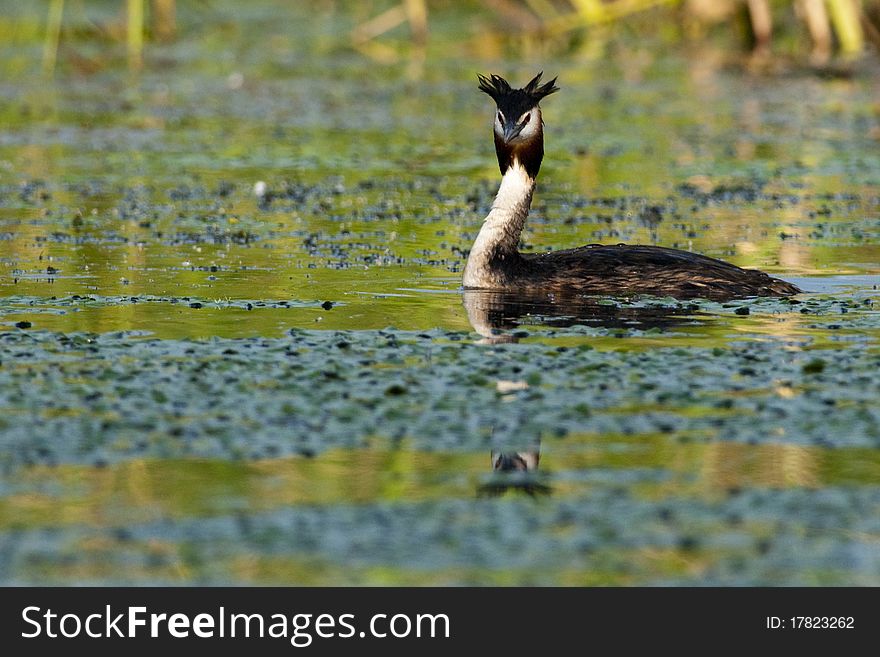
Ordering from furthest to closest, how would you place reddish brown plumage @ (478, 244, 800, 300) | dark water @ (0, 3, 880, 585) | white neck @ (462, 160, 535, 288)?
white neck @ (462, 160, 535, 288)
reddish brown plumage @ (478, 244, 800, 300)
dark water @ (0, 3, 880, 585)

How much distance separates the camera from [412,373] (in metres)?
10.0

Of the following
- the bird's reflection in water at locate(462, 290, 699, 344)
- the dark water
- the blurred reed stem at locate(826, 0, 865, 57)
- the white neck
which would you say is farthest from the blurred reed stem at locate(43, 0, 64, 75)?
the bird's reflection in water at locate(462, 290, 699, 344)

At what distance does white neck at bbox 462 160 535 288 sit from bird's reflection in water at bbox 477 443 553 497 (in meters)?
4.53

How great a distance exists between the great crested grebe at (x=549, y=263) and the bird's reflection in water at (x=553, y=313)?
143mm

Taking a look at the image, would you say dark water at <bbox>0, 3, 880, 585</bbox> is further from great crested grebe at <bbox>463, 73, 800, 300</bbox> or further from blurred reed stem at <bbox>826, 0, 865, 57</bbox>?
blurred reed stem at <bbox>826, 0, 865, 57</bbox>

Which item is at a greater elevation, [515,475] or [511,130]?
[511,130]

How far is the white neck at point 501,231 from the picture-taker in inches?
512

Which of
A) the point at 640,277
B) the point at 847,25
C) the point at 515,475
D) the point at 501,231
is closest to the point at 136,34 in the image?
the point at 847,25

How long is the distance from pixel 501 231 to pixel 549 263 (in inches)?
17.3

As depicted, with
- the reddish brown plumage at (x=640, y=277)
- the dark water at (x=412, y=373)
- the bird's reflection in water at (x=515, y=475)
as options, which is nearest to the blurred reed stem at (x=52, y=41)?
the dark water at (x=412, y=373)

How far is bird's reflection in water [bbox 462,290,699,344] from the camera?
37.9ft

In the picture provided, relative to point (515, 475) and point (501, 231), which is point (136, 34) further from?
point (515, 475)

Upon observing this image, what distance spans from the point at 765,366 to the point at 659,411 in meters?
1.24

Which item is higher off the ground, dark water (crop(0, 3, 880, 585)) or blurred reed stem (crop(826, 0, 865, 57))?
blurred reed stem (crop(826, 0, 865, 57))
